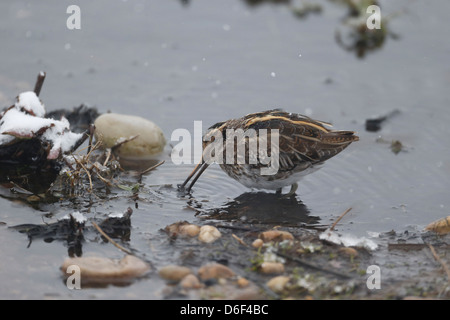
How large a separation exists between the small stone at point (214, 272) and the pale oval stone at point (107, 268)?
50cm

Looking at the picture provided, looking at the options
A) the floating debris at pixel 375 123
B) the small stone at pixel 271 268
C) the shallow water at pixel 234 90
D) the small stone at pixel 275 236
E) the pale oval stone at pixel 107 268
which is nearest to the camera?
the pale oval stone at pixel 107 268

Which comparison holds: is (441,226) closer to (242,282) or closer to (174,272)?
(242,282)

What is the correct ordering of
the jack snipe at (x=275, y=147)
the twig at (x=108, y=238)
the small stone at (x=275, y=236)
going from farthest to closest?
the jack snipe at (x=275, y=147) < the small stone at (x=275, y=236) < the twig at (x=108, y=238)

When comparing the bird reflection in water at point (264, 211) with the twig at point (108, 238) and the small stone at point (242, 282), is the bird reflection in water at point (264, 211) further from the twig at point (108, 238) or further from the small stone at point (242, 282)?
the small stone at point (242, 282)

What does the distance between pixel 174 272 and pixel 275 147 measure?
7.43 ft

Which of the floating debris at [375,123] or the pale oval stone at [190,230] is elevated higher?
the floating debris at [375,123]

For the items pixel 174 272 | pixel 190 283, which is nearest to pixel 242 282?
pixel 190 283

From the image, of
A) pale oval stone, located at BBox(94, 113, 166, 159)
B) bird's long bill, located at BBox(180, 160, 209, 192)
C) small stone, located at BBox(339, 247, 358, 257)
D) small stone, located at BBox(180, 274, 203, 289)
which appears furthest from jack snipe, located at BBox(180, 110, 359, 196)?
small stone, located at BBox(180, 274, 203, 289)

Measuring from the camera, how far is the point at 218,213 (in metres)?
7.36

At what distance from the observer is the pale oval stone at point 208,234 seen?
6453 millimetres

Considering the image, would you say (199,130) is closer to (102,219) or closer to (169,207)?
(169,207)

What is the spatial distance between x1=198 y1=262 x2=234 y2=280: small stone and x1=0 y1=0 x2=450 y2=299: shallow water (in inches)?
16.4

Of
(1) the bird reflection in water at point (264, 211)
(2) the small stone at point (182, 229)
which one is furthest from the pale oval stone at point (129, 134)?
(2) the small stone at point (182, 229)

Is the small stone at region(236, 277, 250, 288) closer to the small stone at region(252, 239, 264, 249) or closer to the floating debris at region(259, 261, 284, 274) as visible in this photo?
the floating debris at region(259, 261, 284, 274)
